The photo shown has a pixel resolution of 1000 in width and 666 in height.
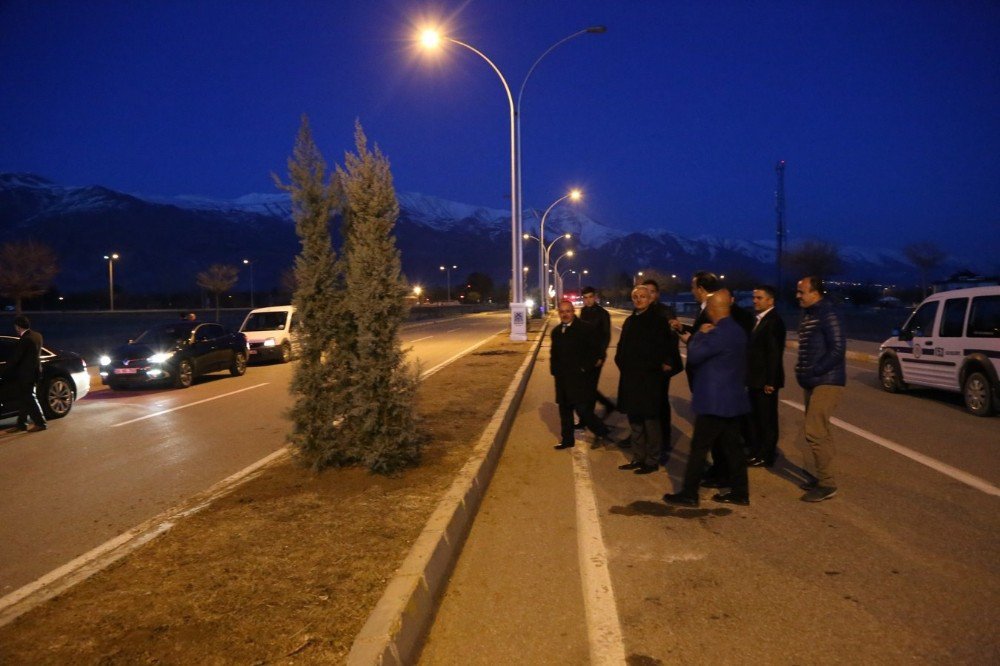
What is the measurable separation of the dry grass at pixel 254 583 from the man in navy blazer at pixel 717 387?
2176mm

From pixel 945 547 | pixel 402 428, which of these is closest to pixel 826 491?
pixel 945 547

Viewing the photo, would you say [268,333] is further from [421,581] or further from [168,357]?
[421,581]

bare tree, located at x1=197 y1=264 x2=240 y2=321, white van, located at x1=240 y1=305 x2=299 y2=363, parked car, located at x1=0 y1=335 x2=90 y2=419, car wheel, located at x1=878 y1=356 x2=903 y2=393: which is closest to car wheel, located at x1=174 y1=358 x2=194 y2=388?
parked car, located at x1=0 y1=335 x2=90 y2=419

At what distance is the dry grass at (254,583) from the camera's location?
3436 millimetres

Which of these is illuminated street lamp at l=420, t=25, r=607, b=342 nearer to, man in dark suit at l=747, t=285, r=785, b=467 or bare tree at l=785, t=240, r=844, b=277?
man in dark suit at l=747, t=285, r=785, b=467

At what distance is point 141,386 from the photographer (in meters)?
16.6

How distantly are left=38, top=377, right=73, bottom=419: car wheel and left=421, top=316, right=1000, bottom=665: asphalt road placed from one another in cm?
826

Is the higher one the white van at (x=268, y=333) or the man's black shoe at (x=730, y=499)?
the white van at (x=268, y=333)

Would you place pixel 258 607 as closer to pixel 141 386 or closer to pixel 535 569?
pixel 535 569

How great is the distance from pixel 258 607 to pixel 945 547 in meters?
4.56

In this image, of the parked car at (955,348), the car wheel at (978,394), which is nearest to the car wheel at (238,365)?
the parked car at (955,348)

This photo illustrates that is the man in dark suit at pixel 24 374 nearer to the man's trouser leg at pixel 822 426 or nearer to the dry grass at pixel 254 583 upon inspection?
the dry grass at pixel 254 583

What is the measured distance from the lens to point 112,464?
8.23 metres

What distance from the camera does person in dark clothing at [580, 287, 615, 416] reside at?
8.29 meters
